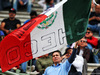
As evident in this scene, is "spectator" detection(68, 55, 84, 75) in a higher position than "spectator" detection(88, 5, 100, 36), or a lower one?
lower

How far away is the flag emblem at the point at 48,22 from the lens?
7.25 m

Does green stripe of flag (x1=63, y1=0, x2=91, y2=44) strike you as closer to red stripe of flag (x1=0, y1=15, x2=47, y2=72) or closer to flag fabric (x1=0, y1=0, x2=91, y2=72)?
flag fabric (x1=0, y1=0, x2=91, y2=72)

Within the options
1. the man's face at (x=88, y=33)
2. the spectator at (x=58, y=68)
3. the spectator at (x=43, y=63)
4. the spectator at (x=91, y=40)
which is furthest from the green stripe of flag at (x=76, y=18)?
the man's face at (x=88, y=33)

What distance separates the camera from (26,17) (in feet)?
44.8

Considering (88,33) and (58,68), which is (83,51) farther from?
(58,68)

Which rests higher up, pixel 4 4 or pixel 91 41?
pixel 4 4

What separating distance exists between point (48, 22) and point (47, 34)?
0.25 m

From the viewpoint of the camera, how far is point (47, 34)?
721 cm

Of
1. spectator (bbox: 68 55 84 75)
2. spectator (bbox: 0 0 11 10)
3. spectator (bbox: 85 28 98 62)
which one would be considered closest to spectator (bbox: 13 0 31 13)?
spectator (bbox: 0 0 11 10)

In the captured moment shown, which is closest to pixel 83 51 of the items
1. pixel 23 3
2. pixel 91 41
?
pixel 91 41

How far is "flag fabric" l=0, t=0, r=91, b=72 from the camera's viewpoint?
23.5ft

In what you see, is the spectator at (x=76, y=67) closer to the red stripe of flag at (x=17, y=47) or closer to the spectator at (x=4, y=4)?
the red stripe of flag at (x=17, y=47)

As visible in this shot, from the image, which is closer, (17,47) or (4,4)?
(17,47)

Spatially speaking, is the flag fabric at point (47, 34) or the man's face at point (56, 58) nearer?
the flag fabric at point (47, 34)
